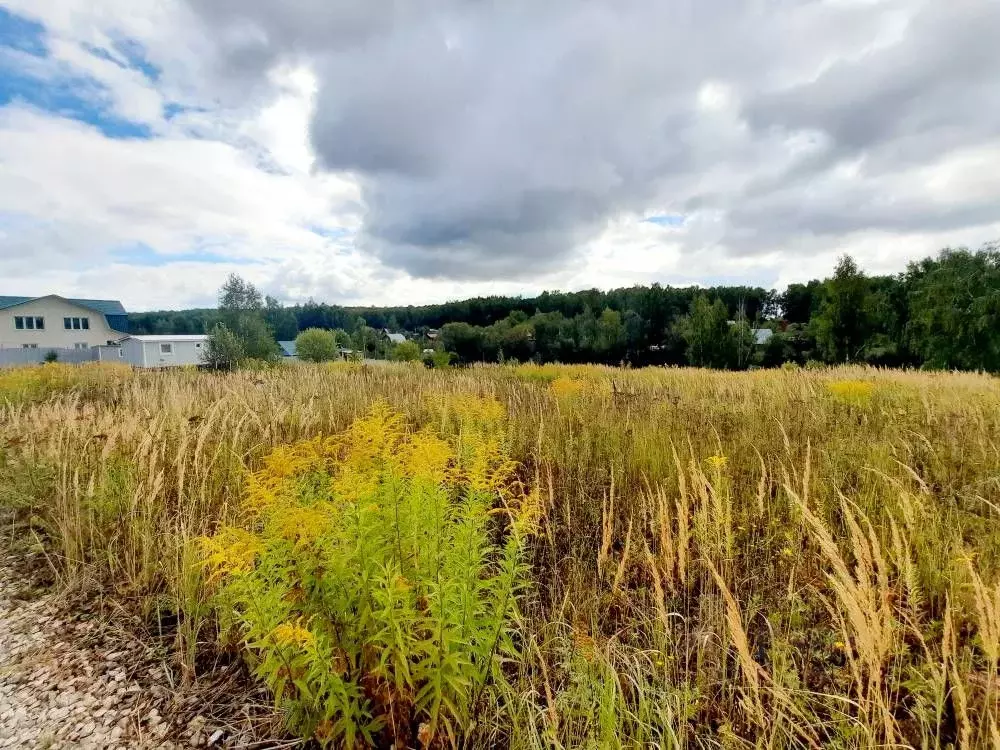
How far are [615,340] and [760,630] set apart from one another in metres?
48.3

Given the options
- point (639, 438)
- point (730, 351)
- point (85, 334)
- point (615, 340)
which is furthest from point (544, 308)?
point (639, 438)

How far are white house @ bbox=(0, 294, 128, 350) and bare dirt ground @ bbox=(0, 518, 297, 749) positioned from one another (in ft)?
162

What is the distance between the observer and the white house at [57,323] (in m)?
38.5

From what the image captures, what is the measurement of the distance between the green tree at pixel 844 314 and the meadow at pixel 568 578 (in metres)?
32.8

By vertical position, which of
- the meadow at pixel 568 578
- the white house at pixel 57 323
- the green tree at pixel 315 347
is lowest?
the meadow at pixel 568 578

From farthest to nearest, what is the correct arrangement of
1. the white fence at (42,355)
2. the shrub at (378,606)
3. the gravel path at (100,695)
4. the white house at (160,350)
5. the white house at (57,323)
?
the white house at (160,350) < the white house at (57,323) < the white fence at (42,355) < the gravel path at (100,695) < the shrub at (378,606)

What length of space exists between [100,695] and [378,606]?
4.33ft

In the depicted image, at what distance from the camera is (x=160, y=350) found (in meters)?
42.8

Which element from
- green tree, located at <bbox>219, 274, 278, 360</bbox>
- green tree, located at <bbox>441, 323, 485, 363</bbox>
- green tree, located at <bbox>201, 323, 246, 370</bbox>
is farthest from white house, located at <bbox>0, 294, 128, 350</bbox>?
green tree, located at <bbox>441, 323, 485, 363</bbox>

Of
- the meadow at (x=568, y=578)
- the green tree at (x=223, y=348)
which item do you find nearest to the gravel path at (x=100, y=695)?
the meadow at (x=568, y=578)

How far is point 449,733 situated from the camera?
142 cm

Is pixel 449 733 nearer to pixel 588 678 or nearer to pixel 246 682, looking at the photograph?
pixel 588 678

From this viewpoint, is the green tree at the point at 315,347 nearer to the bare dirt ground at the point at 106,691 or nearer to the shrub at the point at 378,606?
the bare dirt ground at the point at 106,691

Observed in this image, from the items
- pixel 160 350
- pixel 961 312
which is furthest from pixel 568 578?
pixel 160 350
